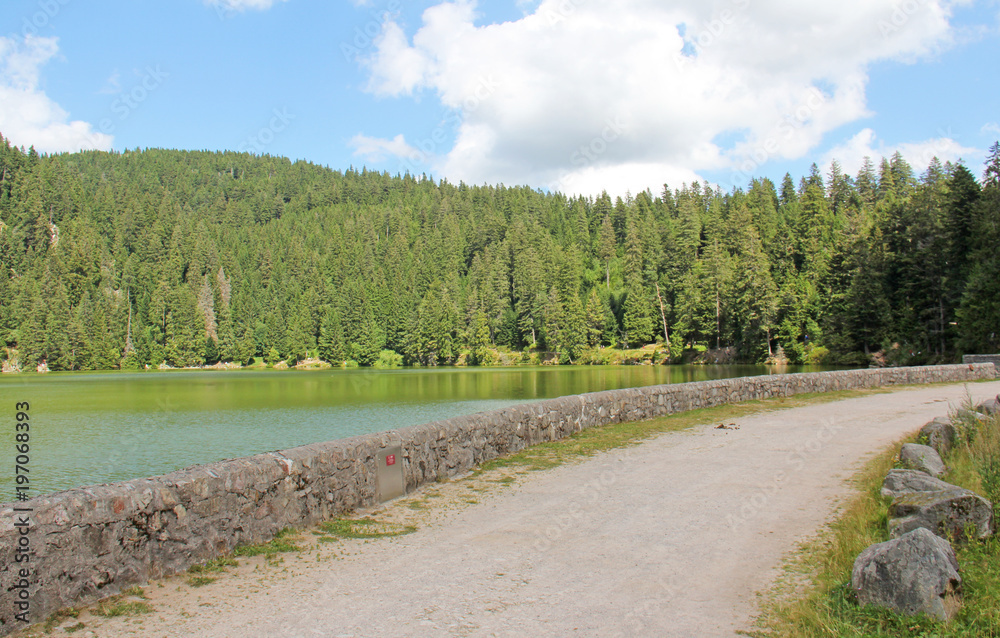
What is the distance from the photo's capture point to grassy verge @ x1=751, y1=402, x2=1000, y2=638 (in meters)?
4.33

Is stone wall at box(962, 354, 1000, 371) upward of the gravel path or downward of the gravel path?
upward

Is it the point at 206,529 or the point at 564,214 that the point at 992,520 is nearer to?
the point at 206,529

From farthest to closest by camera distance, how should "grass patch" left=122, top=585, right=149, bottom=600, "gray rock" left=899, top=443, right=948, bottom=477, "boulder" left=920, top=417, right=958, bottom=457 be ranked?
"boulder" left=920, top=417, right=958, bottom=457 → "gray rock" left=899, top=443, right=948, bottom=477 → "grass patch" left=122, top=585, right=149, bottom=600

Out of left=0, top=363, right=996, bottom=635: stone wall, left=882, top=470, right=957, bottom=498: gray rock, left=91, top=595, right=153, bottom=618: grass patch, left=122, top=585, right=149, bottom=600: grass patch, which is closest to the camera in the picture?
left=0, top=363, right=996, bottom=635: stone wall

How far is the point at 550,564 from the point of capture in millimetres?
6023

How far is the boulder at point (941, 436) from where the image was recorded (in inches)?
369

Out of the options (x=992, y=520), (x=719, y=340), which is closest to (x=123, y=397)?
(x=992, y=520)

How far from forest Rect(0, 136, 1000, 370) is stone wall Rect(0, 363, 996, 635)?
51.1 m

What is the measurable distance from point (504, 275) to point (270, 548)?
360ft

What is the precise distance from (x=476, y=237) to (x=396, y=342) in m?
41.4

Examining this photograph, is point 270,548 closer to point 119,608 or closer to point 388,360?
point 119,608

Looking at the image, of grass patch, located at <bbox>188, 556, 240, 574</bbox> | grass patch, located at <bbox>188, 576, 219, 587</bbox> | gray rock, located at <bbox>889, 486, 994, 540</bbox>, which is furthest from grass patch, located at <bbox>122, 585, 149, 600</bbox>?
gray rock, located at <bbox>889, 486, 994, 540</bbox>

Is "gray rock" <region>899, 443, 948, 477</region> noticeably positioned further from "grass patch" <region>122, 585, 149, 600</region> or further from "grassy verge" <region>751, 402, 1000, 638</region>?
"grass patch" <region>122, 585, 149, 600</region>

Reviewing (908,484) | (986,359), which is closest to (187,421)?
(908,484)
